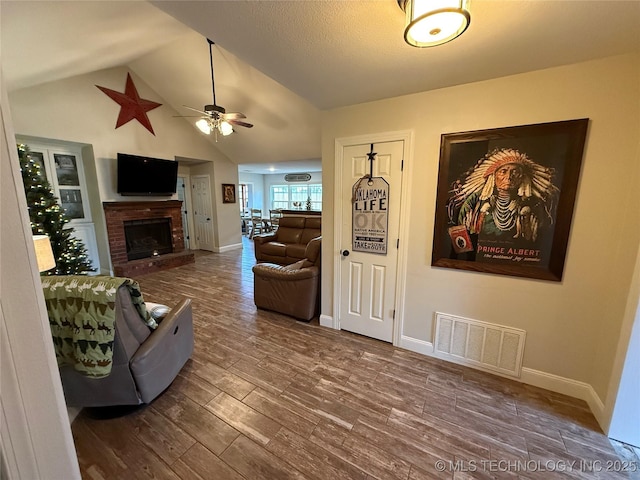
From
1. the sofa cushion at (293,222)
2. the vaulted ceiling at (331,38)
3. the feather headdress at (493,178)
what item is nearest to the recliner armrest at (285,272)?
the feather headdress at (493,178)

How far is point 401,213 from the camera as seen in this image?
2.30 m

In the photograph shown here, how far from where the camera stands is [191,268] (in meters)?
5.22

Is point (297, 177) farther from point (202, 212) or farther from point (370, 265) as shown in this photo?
point (370, 265)

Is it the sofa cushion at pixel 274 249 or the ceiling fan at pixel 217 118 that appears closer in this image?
the ceiling fan at pixel 217 118

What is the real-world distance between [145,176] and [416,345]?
5.41 meters

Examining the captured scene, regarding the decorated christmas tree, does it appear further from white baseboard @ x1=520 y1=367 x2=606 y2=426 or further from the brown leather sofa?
white baseboard @ x1=520 y1=367 x2=606 y2=426

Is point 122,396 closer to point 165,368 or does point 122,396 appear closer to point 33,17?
point 165,368

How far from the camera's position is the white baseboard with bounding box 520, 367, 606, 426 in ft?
5.69

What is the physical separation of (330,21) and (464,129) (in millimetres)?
1312

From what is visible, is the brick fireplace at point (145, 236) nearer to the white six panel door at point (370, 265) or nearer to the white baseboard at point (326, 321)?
the white baseboard at point (326, 321)

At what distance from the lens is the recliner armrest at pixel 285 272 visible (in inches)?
113

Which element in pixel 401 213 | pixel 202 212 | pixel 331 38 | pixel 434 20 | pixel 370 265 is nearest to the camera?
pixel 434 20

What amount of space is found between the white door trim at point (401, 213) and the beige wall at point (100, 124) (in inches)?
172

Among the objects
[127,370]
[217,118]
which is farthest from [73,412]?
[217,118]
